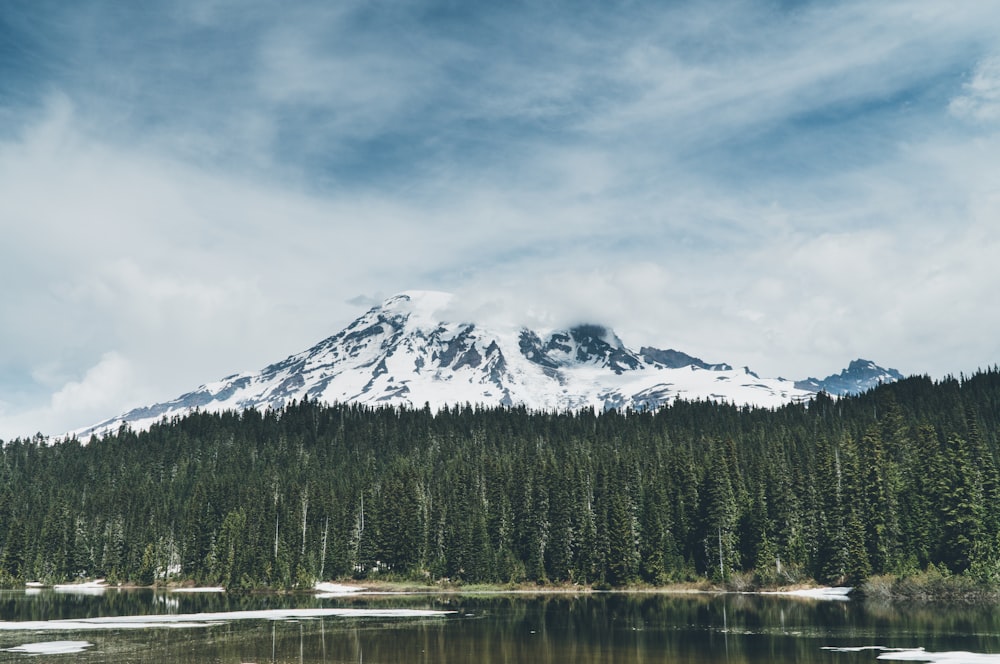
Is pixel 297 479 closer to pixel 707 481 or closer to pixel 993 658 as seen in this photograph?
pixel 707 481

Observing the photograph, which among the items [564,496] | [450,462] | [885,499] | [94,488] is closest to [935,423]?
[885,499]

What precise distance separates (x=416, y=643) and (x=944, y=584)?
67.0m

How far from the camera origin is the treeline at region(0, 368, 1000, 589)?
107000mm

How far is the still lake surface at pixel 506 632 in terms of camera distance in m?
47.5

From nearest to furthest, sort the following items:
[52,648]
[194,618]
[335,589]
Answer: [52,648]
[194,618]
[335,589]

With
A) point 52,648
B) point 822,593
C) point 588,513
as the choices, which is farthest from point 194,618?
point 822,593

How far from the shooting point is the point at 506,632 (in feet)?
202

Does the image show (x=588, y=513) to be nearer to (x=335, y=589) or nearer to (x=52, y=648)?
(x=335, y=589)

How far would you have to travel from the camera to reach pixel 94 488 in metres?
193

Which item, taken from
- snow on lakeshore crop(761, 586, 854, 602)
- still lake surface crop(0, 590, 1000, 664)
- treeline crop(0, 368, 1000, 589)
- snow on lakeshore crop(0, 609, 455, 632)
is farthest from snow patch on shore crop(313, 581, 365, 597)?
snow on lakeshore crop(761, 586, 854, 602)

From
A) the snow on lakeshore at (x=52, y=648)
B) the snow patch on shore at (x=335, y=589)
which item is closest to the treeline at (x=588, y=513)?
the snow patch on shore at (x=335, y=589)

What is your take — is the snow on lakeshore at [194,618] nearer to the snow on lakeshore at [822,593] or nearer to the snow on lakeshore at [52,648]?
the snow on lakeshore at [52,648]

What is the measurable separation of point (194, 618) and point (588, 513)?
7360 centimetres

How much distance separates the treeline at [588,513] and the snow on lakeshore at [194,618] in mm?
51176
